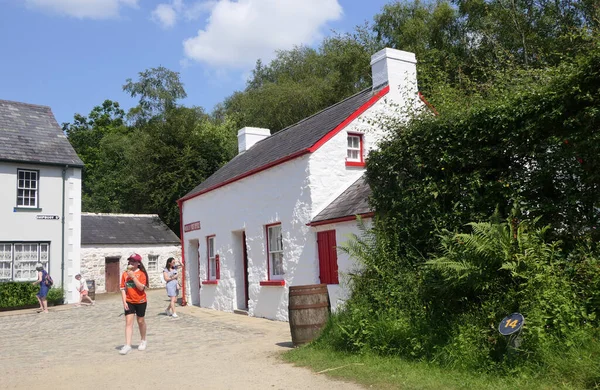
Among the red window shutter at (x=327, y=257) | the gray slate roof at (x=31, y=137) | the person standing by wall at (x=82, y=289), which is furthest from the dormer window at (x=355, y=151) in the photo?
the gray slate roof at (x=31, y=137)

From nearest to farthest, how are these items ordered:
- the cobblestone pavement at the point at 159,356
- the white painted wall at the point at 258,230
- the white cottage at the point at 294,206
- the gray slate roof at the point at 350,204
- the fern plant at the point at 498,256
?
the fern plant at the point at 498,256, the cobblestone pavement at the point at 159,356, the gray slate roof at the point at 350,204, the white cottage at the point at 294,206, the white painted wall at the point at 258,230

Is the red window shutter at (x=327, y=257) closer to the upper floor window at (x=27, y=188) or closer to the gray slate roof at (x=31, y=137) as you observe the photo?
the gray slate roof at (x=31, y=137)

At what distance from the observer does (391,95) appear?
587 inches

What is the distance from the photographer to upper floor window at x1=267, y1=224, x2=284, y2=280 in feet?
47.8

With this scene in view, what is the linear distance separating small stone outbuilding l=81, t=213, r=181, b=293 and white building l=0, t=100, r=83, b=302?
605 centimetres

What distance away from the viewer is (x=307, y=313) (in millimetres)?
9219

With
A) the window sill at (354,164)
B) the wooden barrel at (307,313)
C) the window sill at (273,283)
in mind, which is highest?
the window sill at (354,164)

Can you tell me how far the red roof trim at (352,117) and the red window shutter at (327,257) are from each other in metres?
2.16

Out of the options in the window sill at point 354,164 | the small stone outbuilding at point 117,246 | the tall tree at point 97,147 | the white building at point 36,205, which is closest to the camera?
the window sill at point 354,164

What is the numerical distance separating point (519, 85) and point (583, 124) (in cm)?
136

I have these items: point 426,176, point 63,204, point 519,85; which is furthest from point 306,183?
point 63,204

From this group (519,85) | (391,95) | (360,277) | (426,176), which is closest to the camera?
(519,85)

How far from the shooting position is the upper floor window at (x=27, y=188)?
72.5 ft

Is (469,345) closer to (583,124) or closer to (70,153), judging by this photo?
(583,124)
